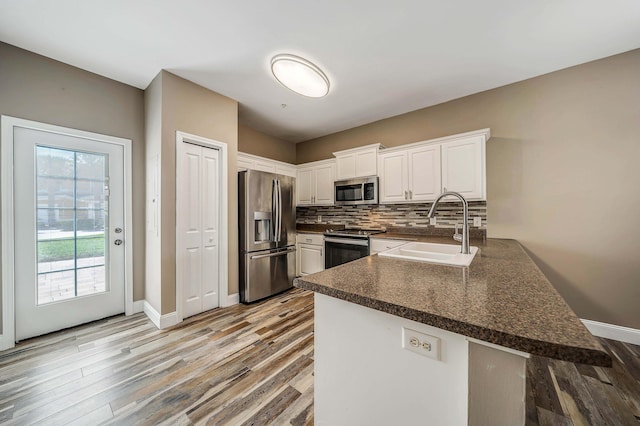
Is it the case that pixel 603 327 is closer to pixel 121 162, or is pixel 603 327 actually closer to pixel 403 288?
pixel 403 288

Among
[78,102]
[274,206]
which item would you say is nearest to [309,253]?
[274,206]

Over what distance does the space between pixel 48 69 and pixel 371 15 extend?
3.14 m

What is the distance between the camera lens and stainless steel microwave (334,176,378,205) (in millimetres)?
3492

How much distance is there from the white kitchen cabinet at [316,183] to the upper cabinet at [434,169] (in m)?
0.96

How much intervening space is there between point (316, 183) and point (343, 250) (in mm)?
1459

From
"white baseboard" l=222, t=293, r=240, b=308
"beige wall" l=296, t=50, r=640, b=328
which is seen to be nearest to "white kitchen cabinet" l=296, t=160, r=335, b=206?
"white baseboard" l=222, t=293, r=240, b=308

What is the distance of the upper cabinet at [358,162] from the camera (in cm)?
353

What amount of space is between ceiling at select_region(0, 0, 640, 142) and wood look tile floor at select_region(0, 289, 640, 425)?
9.02 feet

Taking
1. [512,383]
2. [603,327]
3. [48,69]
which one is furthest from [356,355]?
[48,69]

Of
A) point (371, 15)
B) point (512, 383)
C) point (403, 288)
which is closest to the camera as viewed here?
point (512, 383)

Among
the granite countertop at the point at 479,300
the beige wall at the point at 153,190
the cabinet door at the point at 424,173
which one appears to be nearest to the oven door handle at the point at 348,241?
the cabinet door at the point at 424,173

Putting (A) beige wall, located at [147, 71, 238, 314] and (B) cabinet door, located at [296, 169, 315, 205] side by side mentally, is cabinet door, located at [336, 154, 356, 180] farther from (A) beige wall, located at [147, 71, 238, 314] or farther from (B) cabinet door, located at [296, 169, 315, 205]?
(A) beige wall, located at [147, 71, 238, 314]

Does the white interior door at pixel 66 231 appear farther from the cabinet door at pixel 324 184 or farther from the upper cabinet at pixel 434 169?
the upper cabinet at pixel 434 169

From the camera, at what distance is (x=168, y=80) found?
8.26 feet
